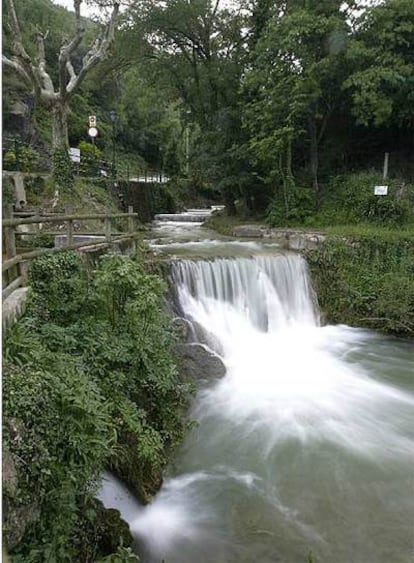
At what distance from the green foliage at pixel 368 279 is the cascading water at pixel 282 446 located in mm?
581

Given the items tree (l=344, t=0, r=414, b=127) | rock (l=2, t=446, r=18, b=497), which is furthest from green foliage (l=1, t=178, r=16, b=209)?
tree (l=344, t=0, r=414, b=127)

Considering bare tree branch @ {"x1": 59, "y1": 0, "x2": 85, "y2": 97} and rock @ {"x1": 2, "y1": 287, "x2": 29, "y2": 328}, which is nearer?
rock @ {"x1": 2, "y1": 287, "x2": 29, "y2": 328}

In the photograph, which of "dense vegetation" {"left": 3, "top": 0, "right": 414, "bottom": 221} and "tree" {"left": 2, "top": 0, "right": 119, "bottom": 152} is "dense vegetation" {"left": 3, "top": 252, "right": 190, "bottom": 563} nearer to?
"tree" {"left": 2, "top": 0, "right": 119, "bottom": 152}

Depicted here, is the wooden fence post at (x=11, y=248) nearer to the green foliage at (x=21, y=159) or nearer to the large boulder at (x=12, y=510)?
the large boulder at (x=12, y=510)

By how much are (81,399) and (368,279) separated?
29.2 ft

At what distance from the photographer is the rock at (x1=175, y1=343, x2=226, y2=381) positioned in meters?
7.20

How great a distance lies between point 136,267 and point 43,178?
865cm

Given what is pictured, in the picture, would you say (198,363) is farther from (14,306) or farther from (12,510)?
(12,510)

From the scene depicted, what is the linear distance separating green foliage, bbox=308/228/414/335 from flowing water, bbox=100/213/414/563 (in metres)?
0.54

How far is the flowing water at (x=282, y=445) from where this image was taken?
406 centimetres

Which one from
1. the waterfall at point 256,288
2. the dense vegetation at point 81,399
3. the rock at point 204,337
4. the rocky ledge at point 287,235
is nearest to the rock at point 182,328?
the rock at point 204,337

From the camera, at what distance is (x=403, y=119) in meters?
14.8

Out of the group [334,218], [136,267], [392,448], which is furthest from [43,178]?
[392,448]

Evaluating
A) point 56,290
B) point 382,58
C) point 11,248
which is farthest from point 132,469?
point 382,58
